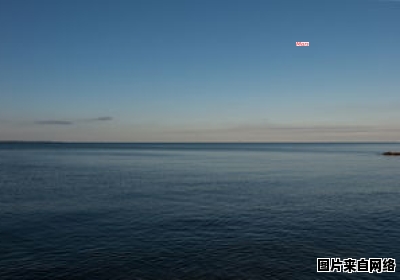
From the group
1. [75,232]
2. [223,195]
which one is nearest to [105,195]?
[223,195]

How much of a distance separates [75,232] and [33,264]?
17.3 ft

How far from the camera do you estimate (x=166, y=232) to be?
22047 mm

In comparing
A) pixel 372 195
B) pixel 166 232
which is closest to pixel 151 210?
pixel 166 232

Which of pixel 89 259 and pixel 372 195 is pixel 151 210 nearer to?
pixel 89 259

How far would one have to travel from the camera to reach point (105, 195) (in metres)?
36.8

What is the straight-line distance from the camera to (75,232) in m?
22.1

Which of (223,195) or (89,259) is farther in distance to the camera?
(223,195)

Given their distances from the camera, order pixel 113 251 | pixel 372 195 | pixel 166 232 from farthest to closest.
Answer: pixel 372 195, pixel 166 232, pixel 113 251

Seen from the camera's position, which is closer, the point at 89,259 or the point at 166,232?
the point at 89,259

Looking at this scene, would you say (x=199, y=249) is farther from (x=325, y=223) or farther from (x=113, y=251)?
(x=325, y=223)

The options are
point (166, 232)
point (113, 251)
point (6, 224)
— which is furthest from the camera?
point (6, 224)

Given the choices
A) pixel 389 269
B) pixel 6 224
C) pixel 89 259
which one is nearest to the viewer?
pixel 389 269

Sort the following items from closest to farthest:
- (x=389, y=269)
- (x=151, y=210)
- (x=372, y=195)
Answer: (x=389, y=269) → (x=151, y=210) → (x=372, y=195)

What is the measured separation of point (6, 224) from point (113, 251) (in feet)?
34.4
